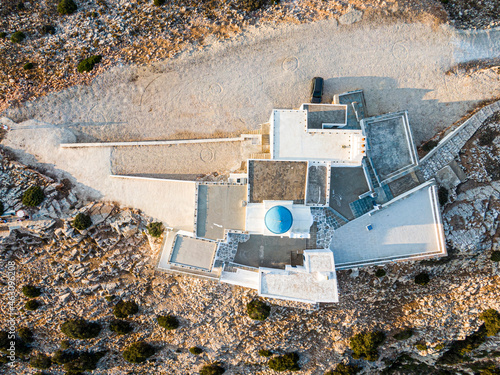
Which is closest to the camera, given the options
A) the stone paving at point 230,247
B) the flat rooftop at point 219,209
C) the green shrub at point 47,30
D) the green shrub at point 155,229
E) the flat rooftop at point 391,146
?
the flat rooftop at point 219,209

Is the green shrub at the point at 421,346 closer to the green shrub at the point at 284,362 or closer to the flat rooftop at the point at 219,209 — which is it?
the green shrub at the point at 284,362

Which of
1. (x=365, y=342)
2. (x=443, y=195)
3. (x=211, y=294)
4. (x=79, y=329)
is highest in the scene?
(x=443, y=195)

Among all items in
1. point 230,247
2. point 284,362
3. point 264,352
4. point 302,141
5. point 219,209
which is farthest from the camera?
point 284,362

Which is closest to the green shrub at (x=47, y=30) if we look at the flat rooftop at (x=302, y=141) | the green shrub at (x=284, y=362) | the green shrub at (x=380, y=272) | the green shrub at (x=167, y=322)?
the flat rooftop at (x=302, y=141)

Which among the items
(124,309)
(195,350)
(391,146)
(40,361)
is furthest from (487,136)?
(40,361)

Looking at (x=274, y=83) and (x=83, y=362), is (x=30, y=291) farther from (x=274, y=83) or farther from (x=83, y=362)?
(x=274, y=83)

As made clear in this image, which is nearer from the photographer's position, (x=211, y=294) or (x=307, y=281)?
(x=307, y=281)

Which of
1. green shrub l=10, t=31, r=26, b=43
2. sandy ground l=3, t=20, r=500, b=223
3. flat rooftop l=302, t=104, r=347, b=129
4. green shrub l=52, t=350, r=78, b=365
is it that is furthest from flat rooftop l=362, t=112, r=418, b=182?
green shrub l=52, t=350, r=78, b=365
